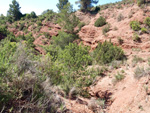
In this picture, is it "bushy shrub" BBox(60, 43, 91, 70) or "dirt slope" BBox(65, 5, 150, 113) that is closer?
"dirt slope" BBox(65, 5, 150, 113)

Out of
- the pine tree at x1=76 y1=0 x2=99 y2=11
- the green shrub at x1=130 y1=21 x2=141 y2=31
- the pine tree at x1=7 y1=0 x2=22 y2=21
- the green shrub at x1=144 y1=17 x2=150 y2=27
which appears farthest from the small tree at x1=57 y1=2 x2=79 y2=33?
the pine tree at x1=7 y1=0 x2=22 y2=21

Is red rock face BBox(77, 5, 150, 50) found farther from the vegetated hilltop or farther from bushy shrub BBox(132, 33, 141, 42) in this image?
bushy shrub BBox(132, 33, 141, 42)

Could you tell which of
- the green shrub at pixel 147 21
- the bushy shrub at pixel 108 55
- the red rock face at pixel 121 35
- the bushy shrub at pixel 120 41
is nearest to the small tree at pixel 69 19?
the red rock face at pixel 121 35

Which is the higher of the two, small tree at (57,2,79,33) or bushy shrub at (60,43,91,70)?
small tree at (57,2,79,33)

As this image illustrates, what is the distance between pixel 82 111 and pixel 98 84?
3.22 metres

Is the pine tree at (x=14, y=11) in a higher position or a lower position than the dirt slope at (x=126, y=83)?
higher

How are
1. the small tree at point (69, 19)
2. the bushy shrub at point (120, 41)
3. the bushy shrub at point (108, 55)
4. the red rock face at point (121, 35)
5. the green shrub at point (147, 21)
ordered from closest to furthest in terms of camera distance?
the bushy shrub at point (108, 55) < the red rock face at point (121, 35) < the bushy shrub at point (120, 41) < the green shrub at point (147, 21) < the small tree at point (69, 19)

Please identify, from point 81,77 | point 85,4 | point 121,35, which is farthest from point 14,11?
point 81,77

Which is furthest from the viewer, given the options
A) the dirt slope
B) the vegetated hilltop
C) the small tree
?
the small tree

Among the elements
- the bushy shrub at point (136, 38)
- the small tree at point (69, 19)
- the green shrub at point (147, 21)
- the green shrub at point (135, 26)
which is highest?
the small tree at point (69, 19)

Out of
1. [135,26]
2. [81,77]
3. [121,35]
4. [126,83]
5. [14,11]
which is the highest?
[14,11]

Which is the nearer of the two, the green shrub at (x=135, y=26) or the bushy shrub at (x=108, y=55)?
A: the bushy shrub at (x=108, y=55)

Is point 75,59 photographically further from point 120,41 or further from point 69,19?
point 69,19

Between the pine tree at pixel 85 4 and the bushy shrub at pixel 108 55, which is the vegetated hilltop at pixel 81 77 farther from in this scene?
the pine tree at pixel 85 4
